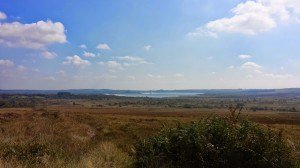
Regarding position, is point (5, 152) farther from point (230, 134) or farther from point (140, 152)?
point (230, 134)

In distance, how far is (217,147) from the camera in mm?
9953

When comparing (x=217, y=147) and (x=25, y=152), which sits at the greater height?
(x=217, y=147)

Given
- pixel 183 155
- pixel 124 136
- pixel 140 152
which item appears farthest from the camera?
pixel 124 136

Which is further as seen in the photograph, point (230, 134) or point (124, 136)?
point (124, 136)

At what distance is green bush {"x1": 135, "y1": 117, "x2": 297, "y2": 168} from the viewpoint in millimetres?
9789

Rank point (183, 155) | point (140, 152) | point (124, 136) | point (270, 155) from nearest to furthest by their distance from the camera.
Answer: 1. point (270, 155)
2. point (183, 155)
3. point (140, 152)
4. point (124, 136)

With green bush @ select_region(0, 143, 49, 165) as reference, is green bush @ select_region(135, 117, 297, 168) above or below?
above

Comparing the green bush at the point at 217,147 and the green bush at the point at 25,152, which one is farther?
the green bush at the point at 25,152

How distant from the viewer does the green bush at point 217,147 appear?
32.1 feet

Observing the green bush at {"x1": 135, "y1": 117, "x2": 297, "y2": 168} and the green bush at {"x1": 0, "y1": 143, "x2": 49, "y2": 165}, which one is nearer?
the green bush at {"x1": 135, "y1": 117, "x2": 297, "y2": 168}

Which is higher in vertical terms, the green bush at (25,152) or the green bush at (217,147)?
the green bush at (217,147)

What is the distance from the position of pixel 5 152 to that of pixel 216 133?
20.3 ft

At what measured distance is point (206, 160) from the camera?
1008 centimetres

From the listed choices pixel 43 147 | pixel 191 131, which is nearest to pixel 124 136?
pixel 43 147
